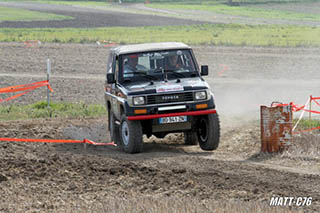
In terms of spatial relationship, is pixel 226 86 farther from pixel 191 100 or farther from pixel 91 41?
pixel 91 41

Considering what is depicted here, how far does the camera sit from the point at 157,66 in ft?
44.9

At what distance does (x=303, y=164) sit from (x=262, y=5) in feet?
262

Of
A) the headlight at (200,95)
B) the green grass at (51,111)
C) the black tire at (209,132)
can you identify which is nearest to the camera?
the headlight at (200,95)

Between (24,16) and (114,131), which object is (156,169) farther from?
(24,16)

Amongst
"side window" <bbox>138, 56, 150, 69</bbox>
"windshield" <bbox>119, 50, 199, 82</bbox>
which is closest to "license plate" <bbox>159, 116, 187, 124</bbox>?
"windshield" <bbox>119, 50, 199, 82</bbox>

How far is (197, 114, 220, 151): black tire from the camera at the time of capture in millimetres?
13055

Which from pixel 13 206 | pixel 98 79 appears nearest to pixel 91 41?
pixel 98 79

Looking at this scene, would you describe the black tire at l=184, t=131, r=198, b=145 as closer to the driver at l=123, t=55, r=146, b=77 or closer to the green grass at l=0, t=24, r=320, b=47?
the driver at l=123, t=55, r=146, b=77

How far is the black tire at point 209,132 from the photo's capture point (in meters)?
13.1

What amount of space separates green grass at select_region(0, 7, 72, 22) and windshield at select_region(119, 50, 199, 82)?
5071cm

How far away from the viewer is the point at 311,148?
1256 cm

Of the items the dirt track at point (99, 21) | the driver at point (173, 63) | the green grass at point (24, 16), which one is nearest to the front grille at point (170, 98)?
the driver at point (173, 63)

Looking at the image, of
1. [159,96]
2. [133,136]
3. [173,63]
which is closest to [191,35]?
[173,63]

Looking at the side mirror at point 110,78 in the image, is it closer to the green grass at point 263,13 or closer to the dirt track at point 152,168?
the dirt track at point 152,168
